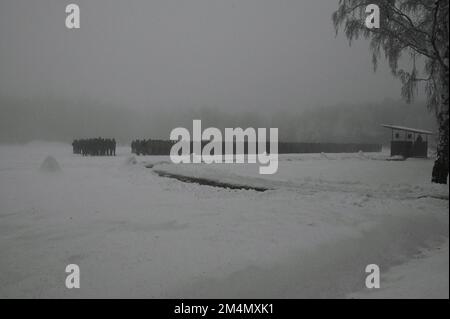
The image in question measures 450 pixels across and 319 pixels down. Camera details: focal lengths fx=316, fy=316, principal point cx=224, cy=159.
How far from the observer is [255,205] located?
8016 millimetres

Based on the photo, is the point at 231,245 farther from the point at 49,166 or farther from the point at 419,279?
the point at 49,166

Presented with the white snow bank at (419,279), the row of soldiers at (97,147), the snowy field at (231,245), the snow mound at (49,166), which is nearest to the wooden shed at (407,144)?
the snowy field at (231,245)

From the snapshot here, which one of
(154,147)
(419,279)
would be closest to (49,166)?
(419,279)

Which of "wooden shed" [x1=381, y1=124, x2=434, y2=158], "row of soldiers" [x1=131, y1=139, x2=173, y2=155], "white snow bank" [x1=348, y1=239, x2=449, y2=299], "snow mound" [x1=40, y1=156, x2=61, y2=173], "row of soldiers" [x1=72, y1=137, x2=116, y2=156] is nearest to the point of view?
"white snow bank" [x1=348, y1=239, x2=449, y2=299]

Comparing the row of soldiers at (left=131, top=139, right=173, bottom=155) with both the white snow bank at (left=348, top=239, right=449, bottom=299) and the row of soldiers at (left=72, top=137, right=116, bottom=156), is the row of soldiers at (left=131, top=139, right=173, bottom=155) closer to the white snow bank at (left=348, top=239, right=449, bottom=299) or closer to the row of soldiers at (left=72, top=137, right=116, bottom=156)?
the row of soldiers at (left=72, top=137, right=116, bottom=156)

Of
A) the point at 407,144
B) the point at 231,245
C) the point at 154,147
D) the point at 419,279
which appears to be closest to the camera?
the point at 419,279

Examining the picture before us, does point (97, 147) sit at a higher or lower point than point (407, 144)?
lower

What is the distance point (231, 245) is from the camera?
17.9ft

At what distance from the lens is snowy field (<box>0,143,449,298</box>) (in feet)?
14.1

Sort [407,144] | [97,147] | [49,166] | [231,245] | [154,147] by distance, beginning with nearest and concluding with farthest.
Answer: [231,245], [49,166], [407,144], [97,147], [154,147]

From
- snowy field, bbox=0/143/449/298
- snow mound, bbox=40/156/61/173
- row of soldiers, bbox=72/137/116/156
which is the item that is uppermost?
row of soldiers, bbox=72/137/116/156

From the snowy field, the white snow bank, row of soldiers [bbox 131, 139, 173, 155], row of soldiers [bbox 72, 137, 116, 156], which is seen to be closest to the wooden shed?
the snowy field
